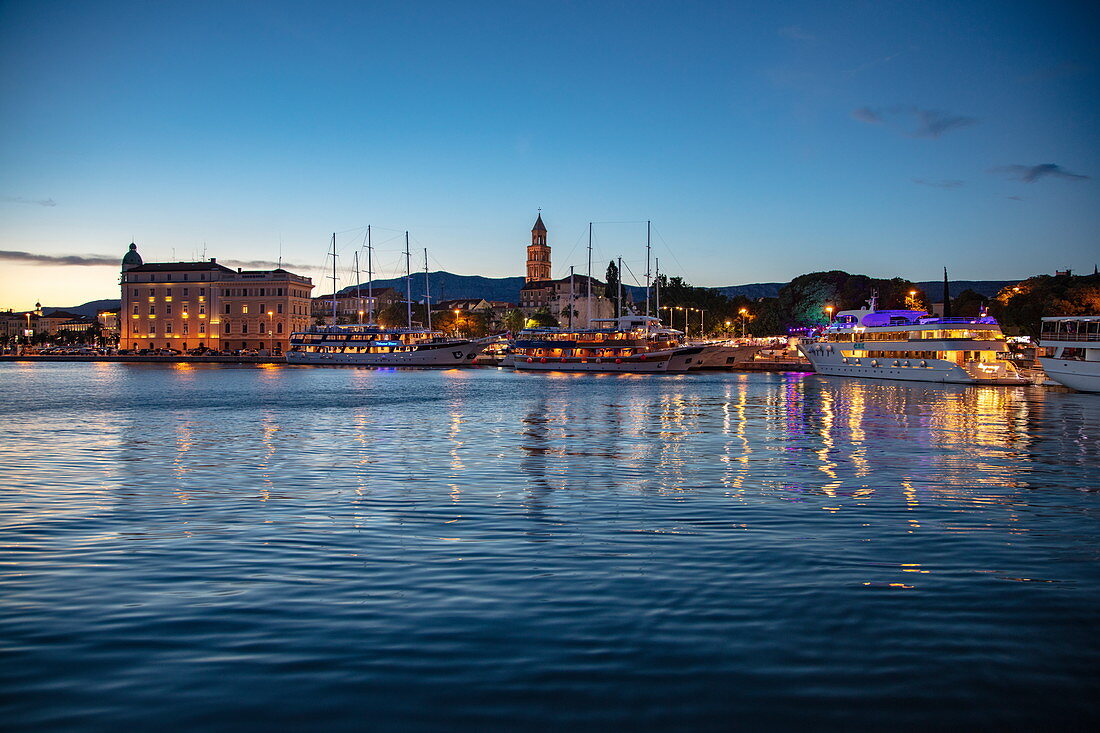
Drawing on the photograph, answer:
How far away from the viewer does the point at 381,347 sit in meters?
129

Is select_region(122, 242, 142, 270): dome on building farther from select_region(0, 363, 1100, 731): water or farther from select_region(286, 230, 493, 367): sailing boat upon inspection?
select_region(0, 363, 1100, 731): water

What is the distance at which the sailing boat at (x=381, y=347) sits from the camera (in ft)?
403

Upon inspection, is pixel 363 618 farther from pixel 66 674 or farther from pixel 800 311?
pixel 800 311

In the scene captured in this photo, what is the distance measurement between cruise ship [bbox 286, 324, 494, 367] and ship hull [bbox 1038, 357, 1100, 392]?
261 feet

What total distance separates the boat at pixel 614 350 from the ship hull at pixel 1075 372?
44.1m

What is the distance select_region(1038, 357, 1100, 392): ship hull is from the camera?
55.9 meters

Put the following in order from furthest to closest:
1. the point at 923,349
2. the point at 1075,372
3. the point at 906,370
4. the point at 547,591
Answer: the point at 906,370, the point at 923,349, the point at 1075,372, the point at 547,591

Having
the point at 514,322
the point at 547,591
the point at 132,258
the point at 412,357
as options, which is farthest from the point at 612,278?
the point at 547,591

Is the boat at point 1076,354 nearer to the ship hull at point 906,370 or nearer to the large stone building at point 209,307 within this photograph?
the ship hull at point 906,370

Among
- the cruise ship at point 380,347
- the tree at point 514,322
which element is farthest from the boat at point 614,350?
the tree at point 514,322

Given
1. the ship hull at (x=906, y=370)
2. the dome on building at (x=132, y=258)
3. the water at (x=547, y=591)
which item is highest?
the dome on building at (x=132, y=258)

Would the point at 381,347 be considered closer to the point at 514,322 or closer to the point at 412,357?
the point at 412,357

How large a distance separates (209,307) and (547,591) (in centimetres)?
17000

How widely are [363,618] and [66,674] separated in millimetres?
2568
